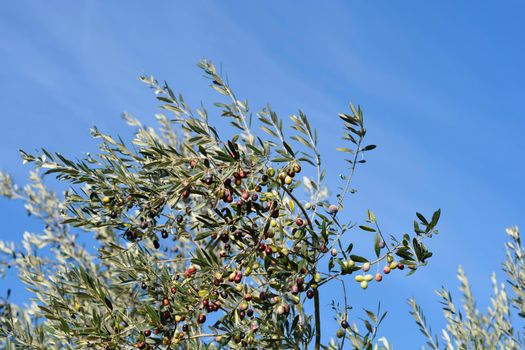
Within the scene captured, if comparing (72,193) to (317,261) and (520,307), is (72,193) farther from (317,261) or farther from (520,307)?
(520,307)

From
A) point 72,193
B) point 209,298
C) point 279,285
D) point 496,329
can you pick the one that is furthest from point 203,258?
point 496,329

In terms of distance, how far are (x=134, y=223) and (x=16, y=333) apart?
148 centimetres

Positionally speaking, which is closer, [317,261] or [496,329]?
[317,261]

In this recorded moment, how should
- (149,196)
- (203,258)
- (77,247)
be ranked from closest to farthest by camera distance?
(203,258), (149,196), (77,247)

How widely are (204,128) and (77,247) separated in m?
8.48

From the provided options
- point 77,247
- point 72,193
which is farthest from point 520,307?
point 77,247

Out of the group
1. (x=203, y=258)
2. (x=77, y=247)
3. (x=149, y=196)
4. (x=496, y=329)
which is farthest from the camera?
(x=77, y=247)

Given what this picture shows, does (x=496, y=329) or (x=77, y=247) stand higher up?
(x=77, y=247)

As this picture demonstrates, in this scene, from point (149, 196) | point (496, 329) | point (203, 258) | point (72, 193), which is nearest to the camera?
point (203, 258)

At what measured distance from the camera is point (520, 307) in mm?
9281

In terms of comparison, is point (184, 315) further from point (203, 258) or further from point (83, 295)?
point (83, 295)

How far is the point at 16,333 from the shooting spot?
570 centimetres

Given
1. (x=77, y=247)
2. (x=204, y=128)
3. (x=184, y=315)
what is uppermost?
(x=77, y=247)

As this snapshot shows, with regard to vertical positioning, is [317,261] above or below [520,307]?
below
